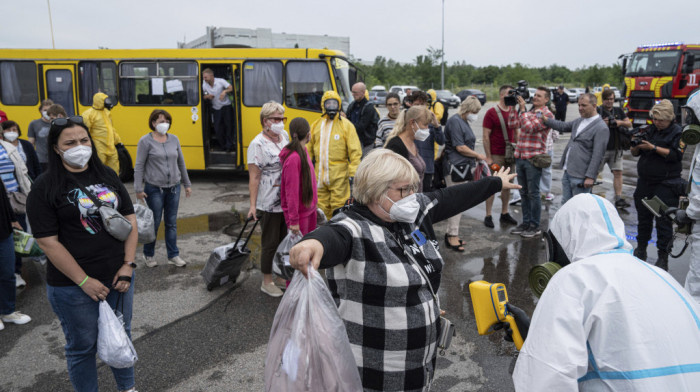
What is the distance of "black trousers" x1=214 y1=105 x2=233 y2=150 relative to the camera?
34.0 ft

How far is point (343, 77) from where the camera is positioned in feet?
34.0

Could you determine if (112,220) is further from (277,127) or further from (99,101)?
(99,101)

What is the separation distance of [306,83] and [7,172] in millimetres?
6249

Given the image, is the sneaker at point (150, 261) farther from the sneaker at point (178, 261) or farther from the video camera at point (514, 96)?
the video camera at point (514, 96)

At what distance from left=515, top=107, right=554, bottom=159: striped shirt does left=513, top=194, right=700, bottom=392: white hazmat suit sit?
4998 millimetres

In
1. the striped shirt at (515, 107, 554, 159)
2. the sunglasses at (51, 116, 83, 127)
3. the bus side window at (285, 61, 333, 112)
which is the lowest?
the striped shirt at (515, 107, 554, 159)

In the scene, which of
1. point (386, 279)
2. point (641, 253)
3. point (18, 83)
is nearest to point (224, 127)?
point (18, 83)

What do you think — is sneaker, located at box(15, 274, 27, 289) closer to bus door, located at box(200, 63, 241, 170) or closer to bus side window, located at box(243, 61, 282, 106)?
bus door, located at box(200, 63, 241, 170)

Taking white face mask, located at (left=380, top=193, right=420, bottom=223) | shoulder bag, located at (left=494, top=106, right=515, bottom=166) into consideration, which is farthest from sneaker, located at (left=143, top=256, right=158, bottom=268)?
shoulder bag, located at (left=494, top=106, right=515, bottom=166)

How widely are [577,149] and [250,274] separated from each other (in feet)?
13.9

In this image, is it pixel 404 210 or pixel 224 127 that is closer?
Answer: pixel 404 210

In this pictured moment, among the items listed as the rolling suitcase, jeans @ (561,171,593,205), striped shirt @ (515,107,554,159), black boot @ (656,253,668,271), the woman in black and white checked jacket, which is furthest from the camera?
striped shirt @ (515,107,554,159)

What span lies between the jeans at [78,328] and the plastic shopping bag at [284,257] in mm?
1723

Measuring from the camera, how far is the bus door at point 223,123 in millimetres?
10188
